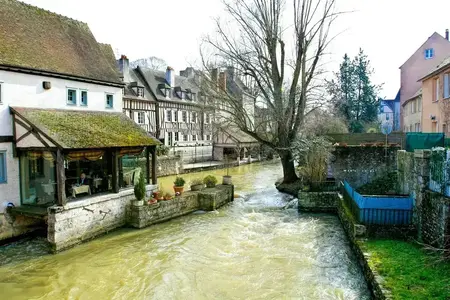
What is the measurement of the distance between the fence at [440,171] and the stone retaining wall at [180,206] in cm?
970

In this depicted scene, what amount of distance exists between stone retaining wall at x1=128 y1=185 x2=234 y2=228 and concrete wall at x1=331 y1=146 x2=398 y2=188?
5959mm

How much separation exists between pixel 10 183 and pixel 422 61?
38048 mm

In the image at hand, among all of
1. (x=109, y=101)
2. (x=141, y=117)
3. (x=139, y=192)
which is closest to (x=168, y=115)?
(x=141, y=117)

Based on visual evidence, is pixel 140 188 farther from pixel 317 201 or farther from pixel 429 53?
pixel 429 53

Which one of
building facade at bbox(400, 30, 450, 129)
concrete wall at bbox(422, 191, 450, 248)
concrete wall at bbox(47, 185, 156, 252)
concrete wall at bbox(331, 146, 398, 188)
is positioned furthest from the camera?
building facade at bbox(400, 30, 450, 129)

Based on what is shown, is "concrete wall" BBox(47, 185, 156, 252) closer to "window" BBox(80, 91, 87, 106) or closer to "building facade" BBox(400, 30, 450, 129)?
"window" BBox(80, 91, 87, 106)

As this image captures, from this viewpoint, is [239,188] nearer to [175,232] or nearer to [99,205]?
[175,232]

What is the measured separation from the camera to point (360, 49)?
44.4m

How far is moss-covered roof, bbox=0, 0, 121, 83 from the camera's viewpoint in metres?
12.9

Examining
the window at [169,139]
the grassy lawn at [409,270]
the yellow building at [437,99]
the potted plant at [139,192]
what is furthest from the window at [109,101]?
the window at [169,139]

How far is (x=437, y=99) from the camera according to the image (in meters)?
20.4

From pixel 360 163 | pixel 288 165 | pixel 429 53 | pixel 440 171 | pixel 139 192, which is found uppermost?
pixel 429 53

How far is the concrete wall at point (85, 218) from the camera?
11.0 m

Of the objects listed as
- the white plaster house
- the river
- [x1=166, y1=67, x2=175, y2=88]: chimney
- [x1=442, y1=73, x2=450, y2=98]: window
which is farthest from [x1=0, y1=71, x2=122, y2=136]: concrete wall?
[x1=166, y1=67, x2=175, y2=88]: chimney
